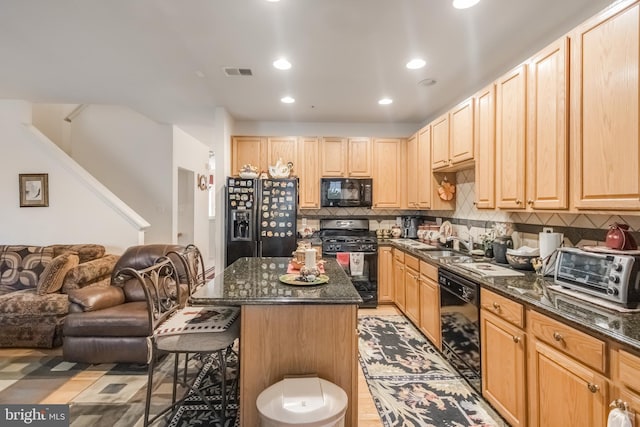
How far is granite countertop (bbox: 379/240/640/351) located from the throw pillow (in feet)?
12.2

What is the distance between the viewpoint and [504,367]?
1973 millimetres

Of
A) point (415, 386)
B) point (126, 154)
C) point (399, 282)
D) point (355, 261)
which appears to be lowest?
point (415, 386)

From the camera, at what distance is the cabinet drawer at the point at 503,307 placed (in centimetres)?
181

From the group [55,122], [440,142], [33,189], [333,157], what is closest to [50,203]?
[33,189]

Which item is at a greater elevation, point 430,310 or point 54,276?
Result: point 54,276

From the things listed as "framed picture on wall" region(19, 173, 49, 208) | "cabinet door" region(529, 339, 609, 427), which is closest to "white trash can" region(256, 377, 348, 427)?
"cabinet door" region(529, 339, 609, 427)

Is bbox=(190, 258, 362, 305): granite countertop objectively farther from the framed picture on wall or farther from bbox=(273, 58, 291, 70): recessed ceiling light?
the framed picture on wall

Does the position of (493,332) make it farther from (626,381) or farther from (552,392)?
(626,381)

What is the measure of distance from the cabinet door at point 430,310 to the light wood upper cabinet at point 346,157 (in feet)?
6.49

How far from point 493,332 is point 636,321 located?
818mm

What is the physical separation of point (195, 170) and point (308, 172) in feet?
11.1

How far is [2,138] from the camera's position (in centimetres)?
430

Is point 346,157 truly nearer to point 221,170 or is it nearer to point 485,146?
point 221,170

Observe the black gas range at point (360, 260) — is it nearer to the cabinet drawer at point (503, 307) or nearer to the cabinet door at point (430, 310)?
the cabinet door at point (430, 310)
